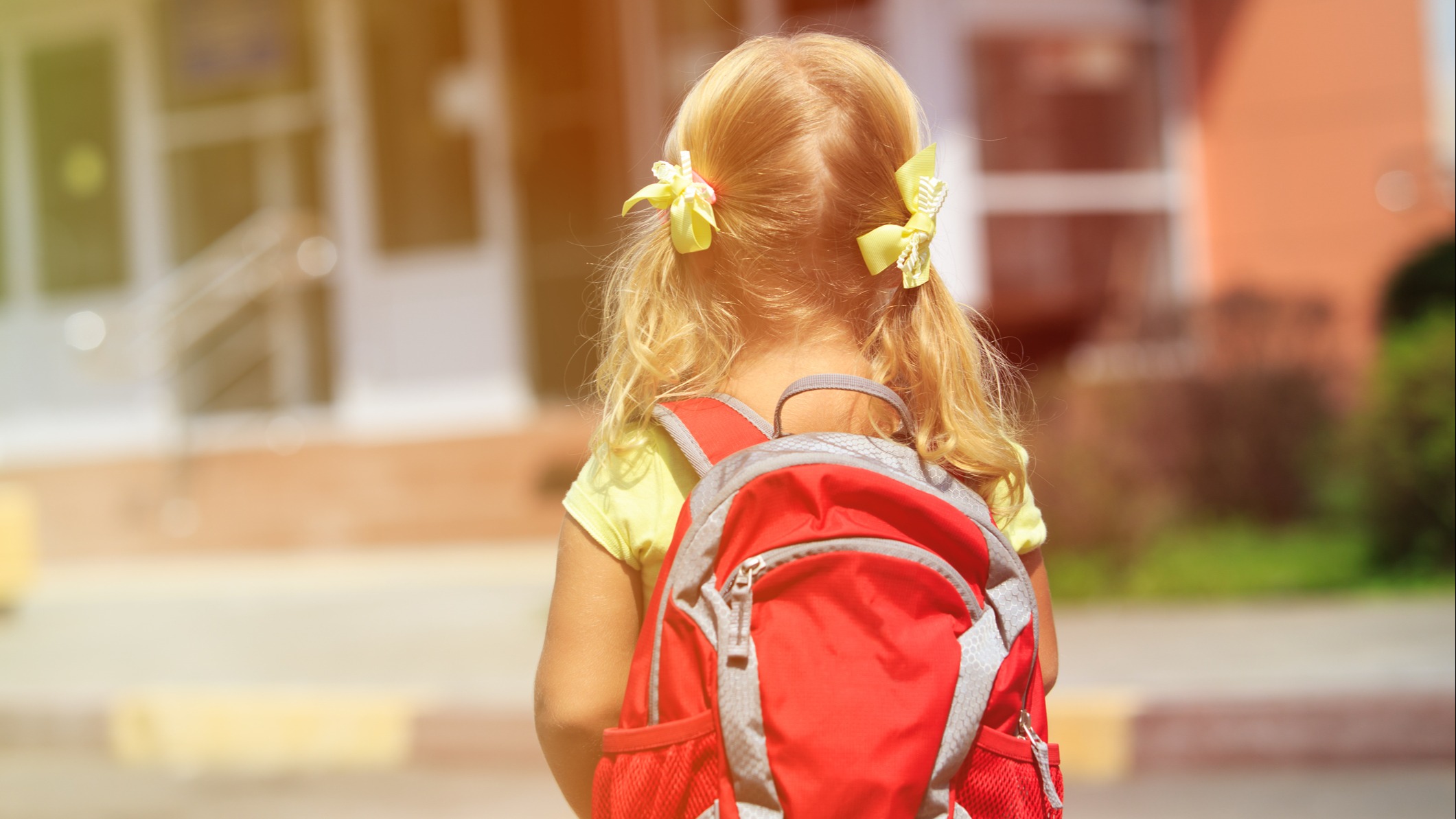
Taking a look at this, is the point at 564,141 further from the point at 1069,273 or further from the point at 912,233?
the point at 912,233

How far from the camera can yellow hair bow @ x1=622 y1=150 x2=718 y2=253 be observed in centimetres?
156

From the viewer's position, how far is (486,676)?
17.8ft

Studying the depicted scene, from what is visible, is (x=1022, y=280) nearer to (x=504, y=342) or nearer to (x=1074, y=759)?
(x=504, y=342)

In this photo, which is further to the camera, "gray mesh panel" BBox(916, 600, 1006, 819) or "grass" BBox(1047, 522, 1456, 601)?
"grass" BBox(1047, 522, 1456, 601)

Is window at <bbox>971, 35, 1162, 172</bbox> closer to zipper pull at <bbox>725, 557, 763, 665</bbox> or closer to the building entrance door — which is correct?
the building entrance door

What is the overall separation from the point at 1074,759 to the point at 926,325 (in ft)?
10.0

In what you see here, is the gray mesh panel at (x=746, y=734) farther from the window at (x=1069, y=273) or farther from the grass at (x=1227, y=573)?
the window at (x=1069, y=273)

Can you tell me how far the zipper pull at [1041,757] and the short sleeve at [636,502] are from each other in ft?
1.35

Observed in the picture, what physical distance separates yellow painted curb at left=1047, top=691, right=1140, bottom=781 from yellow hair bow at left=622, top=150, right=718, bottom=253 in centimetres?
310

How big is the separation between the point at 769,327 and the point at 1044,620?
449 millimetres

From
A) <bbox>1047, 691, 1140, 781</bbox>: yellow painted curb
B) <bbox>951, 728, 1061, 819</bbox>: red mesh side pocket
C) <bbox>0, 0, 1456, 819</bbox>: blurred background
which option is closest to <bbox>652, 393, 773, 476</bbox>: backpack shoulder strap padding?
<bbox>951, 728, 1061, 819</bbox>: red mesh side pocket

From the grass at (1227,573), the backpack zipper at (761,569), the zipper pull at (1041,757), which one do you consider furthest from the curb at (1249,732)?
the backpack zipper at (761,569)

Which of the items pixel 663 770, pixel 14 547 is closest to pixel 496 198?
pixel 14 547

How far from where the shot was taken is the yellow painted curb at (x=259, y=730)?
5.07 m
